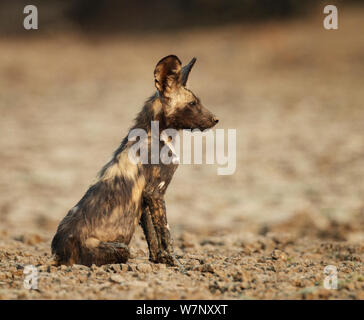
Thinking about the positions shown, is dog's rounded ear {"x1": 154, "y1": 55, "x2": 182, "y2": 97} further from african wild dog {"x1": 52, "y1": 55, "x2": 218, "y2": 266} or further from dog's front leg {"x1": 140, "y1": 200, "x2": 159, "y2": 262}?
dog's front leg {"x1": 140, "y1": 200, "x2": 159, "y2": 262}

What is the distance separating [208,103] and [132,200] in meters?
15.9

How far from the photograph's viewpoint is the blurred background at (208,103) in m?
12.7

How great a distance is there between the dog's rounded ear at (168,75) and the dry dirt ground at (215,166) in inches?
78.8

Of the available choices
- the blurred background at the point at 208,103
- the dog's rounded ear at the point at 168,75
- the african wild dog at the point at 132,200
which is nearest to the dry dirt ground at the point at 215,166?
the blurred background at the point at 208,103

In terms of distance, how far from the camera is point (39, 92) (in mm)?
23688

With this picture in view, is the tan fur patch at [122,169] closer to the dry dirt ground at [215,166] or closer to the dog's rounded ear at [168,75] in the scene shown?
the dog's rounded ear at [168,75]

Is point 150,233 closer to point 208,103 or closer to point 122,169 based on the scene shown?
point 122,169

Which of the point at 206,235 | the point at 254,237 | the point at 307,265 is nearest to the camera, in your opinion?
the point at 307,265

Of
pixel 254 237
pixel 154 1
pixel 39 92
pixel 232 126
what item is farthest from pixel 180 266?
pixel 154 1

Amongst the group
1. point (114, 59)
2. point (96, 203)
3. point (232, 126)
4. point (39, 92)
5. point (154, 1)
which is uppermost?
point (154, 1)

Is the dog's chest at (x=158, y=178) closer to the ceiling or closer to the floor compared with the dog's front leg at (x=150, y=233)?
closer to the ceiling

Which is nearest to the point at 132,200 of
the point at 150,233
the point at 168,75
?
the point at 150,233

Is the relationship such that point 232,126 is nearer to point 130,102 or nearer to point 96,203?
point 130,102
